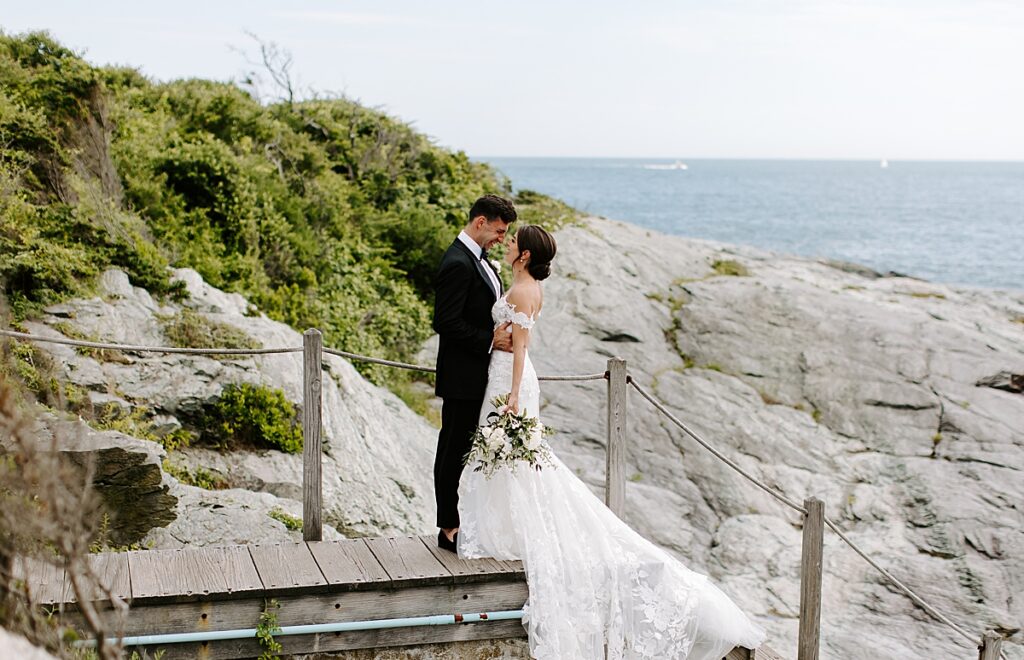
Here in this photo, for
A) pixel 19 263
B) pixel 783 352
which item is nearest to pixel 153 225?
pixel 19 263

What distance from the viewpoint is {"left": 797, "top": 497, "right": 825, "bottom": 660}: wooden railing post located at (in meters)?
6.25

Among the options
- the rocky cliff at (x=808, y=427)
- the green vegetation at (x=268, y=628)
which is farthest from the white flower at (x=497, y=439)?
the rocky cliff at (x=808, y=427)

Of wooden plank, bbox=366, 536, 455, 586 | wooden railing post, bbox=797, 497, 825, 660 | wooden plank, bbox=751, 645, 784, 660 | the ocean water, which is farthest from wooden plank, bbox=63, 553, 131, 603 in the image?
the ocean water

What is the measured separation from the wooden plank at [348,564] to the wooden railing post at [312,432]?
203mm

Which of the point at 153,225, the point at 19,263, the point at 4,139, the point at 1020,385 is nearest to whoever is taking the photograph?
the point at 19,263

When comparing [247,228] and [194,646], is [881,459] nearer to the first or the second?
[247,228]

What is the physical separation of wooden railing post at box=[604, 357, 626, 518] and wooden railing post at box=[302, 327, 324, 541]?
6.59 ft

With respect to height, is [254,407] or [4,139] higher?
[4,139]

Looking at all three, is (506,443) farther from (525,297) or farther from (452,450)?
(525,297)

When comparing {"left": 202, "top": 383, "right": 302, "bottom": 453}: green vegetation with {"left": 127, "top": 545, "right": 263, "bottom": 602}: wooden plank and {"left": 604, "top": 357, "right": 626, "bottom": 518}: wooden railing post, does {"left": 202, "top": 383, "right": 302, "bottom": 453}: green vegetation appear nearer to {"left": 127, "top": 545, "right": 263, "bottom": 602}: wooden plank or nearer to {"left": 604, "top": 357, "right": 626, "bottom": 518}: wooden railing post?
{"left": 127, "top": 545, "right": 263, "bottom": 602}: wooden plank

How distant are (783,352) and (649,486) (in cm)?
390

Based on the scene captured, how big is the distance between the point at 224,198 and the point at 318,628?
7803 millimetres

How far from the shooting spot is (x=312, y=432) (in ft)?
21.0

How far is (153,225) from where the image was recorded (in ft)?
36.0
